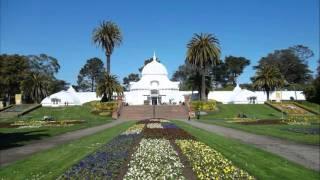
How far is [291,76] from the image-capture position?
131500mm

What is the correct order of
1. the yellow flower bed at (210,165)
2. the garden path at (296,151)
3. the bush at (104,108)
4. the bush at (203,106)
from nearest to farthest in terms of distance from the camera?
the yellow flower bed at (210,165) → the garden path at (296,151) → the bush at (104,108) → the bush at (203,106)

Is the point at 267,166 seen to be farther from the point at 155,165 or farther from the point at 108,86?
the point at 108,86

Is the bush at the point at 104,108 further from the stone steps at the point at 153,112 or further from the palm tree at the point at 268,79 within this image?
the palm tree at the point at 268,79

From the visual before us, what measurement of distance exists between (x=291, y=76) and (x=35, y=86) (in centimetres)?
7569

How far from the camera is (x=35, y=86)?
3514 inches

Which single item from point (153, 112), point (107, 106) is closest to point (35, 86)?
point (107, 106)

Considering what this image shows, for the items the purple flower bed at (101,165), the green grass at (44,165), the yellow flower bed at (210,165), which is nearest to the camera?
the purple flower bed at (101,165)

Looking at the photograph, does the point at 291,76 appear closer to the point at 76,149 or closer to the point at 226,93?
the point at 226,93

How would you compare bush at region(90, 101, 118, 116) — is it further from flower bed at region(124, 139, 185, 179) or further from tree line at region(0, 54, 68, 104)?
flower bed at region(124, 139, 185, 179)

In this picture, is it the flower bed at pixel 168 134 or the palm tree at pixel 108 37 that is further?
the palm tree at pixel 108 37

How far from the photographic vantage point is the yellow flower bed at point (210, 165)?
462 inches

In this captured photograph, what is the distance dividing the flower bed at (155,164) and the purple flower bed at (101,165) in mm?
405

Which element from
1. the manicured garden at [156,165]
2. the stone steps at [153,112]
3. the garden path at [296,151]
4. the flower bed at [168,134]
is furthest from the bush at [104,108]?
the manicured garden at [156,165]

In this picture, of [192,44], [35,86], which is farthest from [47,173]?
[35,86]
